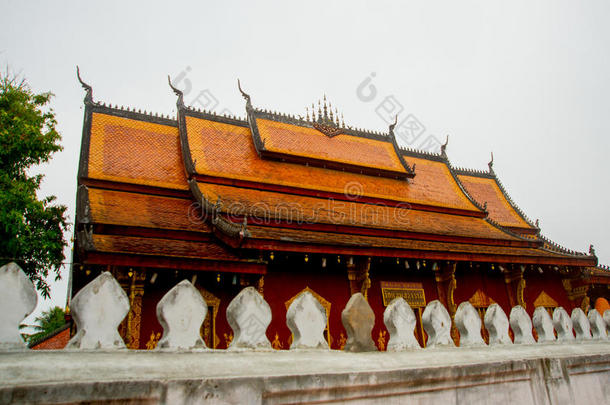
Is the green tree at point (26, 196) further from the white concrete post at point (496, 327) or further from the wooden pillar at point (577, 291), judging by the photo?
the wooden pillar at point (577, 291)

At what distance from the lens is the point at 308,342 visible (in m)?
2.44

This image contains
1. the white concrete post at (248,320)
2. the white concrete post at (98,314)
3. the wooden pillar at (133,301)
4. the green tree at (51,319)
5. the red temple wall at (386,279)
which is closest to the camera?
the white concrete post at (98,314)

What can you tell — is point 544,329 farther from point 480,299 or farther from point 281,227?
point 480,299

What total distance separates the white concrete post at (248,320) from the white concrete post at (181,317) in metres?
0.18

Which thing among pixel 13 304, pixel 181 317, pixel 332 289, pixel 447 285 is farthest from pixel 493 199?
pixel 13 304

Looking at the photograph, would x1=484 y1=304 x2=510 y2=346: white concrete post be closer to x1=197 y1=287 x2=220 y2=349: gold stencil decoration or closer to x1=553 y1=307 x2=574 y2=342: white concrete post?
x1=553 y1=307 x2=574 y2=342: white concrete post

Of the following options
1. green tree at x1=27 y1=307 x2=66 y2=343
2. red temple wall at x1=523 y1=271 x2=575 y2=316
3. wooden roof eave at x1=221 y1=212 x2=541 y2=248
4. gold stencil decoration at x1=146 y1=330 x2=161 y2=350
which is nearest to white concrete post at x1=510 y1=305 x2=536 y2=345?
gold stencil decoration at x1=146 y1=330 x2=161 y2=350

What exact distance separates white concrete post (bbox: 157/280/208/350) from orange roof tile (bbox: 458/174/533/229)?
614 inches

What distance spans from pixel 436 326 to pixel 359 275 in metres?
6.03

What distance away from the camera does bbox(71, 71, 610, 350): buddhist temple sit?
24.0ft

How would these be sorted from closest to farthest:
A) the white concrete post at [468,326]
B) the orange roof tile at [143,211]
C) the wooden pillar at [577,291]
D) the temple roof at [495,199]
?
the white concrete post at [468,326]
the orange roof tile at [143,211]
the wooden pillar at [577,291]
the temple roof at [495,199]

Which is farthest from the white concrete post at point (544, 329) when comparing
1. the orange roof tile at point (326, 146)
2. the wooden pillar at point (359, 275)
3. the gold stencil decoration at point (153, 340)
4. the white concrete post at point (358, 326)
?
the orange roof tile at point (326, 146)

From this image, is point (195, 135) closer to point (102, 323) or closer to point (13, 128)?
point (13, 128)

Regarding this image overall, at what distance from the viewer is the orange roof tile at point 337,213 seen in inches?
370
